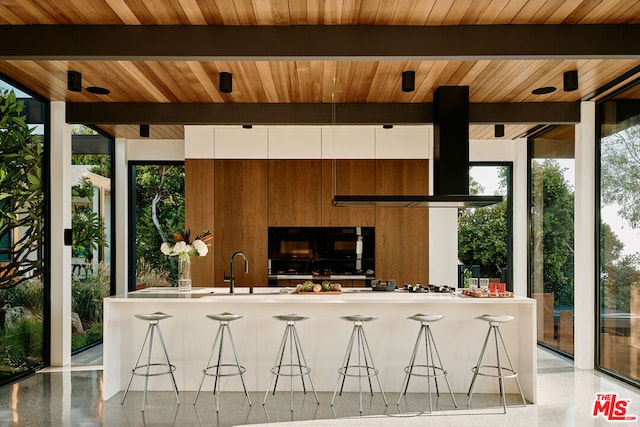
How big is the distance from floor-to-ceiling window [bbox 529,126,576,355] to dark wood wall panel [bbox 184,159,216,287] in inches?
173

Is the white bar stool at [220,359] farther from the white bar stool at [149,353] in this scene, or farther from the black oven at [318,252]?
the black oven at [318,252]

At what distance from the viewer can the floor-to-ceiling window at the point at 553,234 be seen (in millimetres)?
6723

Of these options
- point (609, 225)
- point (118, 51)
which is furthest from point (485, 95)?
point (118, 51)

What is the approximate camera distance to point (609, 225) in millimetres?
5832

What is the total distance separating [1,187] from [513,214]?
658 cm

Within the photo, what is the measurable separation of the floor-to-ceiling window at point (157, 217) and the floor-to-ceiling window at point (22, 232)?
352cm

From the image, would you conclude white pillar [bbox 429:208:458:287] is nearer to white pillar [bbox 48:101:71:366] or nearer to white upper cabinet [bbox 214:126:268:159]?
white upper cabinet [bbox 214:126:268:159]

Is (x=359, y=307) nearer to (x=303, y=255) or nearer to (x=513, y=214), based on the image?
(x=303, y=255)

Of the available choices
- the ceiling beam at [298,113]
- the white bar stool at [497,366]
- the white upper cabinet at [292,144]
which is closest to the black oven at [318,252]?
the white upper cabinet at [292,144]

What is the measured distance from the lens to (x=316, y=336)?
5.21 meters

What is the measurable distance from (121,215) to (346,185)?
11.0ft

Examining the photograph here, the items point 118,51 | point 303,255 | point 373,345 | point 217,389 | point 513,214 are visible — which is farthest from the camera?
point 513,214

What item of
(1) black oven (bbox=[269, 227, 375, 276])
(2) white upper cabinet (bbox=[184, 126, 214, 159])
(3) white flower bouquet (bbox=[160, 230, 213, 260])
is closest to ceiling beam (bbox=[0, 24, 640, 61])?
(3) white flower bouquet (bbox=[160, 230, 213, 260])

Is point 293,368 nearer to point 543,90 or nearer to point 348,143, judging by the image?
point 348,143
